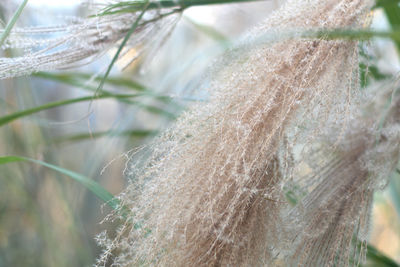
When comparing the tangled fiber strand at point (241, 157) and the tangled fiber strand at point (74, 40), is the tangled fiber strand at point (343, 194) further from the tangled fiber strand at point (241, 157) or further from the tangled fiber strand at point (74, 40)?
the tangled fiber strand at point (74, 40)

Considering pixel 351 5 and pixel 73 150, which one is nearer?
pixel 351 5

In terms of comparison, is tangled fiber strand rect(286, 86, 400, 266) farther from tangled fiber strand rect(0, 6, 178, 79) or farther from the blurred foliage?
tangled fiber strand rect(0, 6, 178, 79)

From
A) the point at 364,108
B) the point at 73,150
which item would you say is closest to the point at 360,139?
the point at 364,108

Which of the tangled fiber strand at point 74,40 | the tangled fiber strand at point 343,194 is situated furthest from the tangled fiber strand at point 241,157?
the tangled fiber strand at point 74,40

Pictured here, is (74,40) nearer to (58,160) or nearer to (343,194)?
(343,194)

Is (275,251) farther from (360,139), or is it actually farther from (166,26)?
(166,26)

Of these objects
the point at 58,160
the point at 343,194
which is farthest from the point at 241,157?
the point at 58,160
